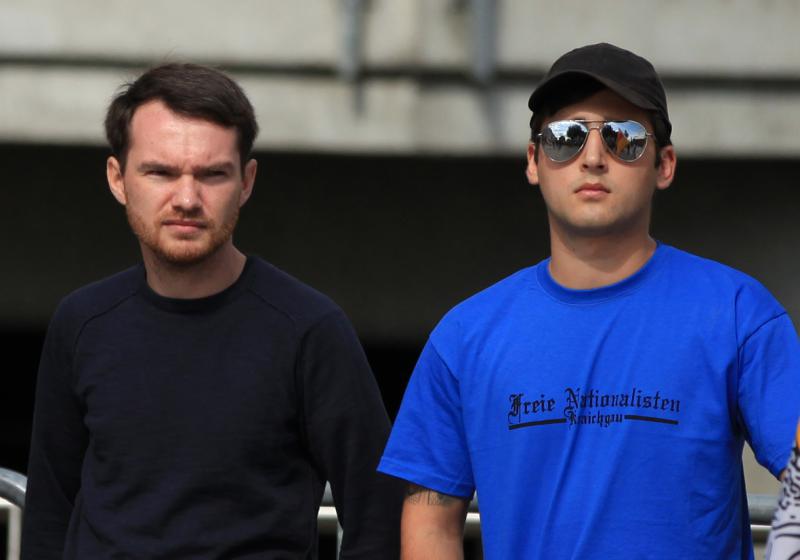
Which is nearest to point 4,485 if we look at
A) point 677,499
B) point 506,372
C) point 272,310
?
point 272,310

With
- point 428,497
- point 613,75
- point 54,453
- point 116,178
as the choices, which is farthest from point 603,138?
point 54,453

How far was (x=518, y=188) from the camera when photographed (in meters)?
10.4

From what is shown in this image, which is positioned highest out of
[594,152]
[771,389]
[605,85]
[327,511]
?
[605,85]

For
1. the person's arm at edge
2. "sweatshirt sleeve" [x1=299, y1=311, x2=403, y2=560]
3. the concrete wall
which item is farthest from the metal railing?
the concrete wall

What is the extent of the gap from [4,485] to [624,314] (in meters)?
2.25

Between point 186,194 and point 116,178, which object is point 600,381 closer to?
point 186,194

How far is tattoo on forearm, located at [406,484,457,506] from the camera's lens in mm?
Result: 3316

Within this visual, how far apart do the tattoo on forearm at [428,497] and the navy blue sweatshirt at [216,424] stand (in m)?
0.13

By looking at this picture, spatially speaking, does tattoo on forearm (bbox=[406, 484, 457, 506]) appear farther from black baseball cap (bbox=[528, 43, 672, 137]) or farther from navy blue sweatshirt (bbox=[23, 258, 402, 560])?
black baseball cap (bbox=[528, 43, 672, 137])

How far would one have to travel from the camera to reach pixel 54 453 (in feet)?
11.7

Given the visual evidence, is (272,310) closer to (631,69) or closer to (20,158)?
(631,69)

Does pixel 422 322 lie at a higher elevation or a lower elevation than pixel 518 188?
lower

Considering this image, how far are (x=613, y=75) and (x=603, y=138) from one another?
0.47ft

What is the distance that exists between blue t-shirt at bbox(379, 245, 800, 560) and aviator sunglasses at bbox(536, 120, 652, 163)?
25cm
